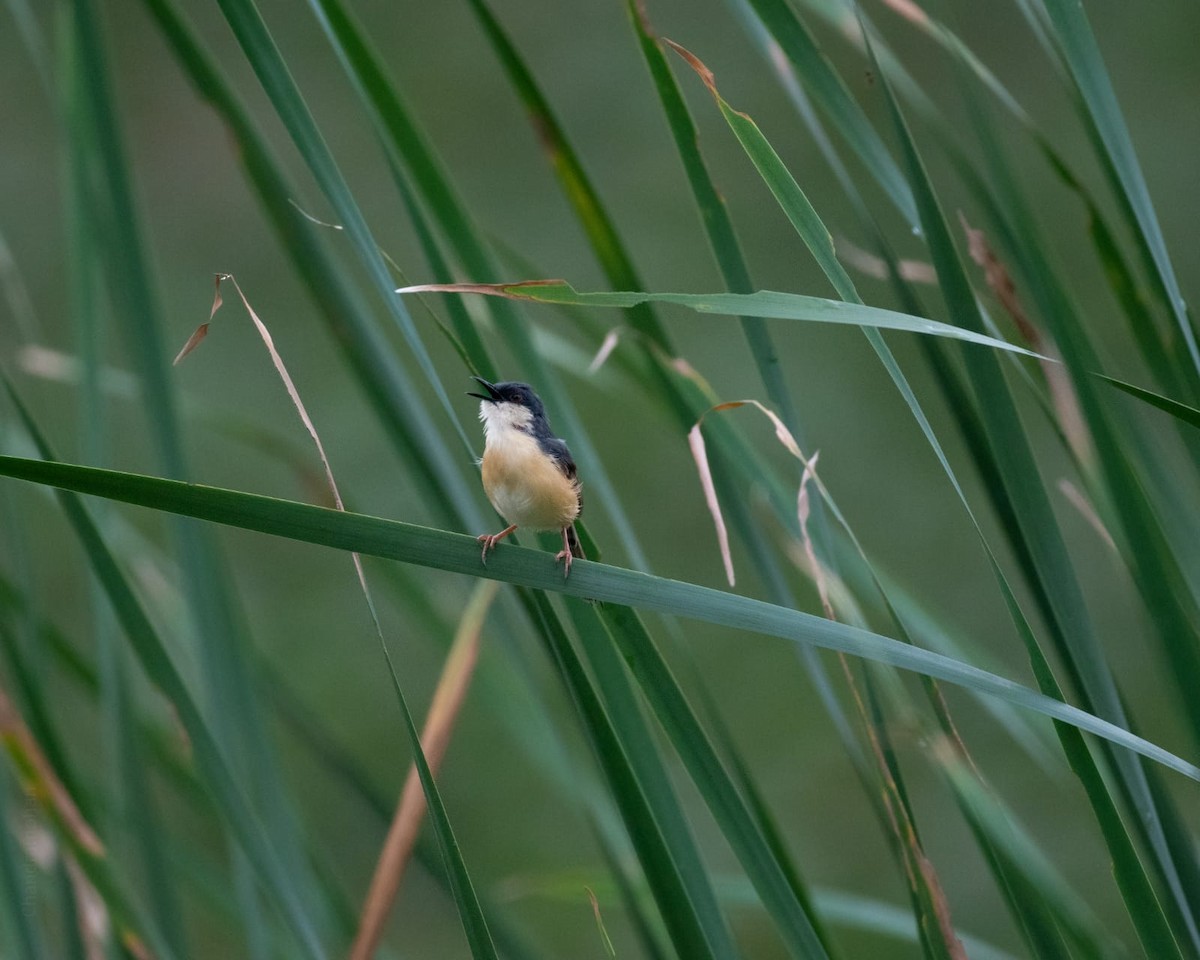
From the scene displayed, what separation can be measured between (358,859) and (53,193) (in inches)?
116

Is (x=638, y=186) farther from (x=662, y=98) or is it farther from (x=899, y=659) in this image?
(x=899, y=659)

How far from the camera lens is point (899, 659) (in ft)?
2.43

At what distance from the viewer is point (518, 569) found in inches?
30.6

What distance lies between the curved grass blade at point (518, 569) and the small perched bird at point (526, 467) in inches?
13.0

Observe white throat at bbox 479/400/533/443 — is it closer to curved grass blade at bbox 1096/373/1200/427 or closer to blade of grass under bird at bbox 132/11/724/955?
blade of grass under bird at bbox 132/11/724/955

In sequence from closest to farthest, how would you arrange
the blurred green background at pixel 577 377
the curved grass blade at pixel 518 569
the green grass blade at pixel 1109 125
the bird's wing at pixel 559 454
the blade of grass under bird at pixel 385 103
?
the curved grass blade at pixel 518 569
the green grass blade at pixel 1109 125
the blade of grass under bird at pixel 385 103
the bird's wing at pixel 559 454
the blurred green background at pixel 577 377

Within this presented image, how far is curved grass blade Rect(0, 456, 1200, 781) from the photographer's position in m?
0.69

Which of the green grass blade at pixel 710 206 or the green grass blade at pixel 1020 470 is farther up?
the green grass blade at pixel 710 206

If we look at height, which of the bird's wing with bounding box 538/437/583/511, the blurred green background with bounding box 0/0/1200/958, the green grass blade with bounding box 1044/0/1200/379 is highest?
the blurred green background with bounding box 0/0/1200/958

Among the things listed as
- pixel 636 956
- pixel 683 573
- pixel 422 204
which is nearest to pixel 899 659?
pixel 422 204

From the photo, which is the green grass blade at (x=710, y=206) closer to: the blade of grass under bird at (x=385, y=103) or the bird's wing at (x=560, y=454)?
the blade of grass under bird at (x=385, y=103)

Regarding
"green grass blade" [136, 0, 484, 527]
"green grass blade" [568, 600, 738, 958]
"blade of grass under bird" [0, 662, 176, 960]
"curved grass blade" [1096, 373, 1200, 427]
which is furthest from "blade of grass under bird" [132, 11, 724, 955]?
"curved grass blade" [1096, 373, 1200, 427]

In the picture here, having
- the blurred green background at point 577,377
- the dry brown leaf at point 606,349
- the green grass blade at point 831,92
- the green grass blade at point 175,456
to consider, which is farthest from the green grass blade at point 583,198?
the blurred green background at point 577,377

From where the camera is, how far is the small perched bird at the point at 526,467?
4.15ft
